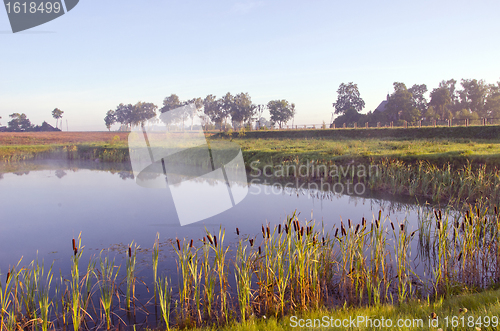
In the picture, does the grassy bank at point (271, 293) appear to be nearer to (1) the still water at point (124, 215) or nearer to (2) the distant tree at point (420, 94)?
(1) the still water at point (124, 215)

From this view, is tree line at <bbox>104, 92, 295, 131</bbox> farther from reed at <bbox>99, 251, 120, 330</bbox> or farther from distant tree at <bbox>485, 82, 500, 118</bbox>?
reed at <bbox>99, 251, 120, 330</bbox>

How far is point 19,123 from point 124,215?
96.4m

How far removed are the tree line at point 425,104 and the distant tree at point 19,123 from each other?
79980 millimetres

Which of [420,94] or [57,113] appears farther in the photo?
[57,113]

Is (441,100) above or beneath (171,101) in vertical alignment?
beneath

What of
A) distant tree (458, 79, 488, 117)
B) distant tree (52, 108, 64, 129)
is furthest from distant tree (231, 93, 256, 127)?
distant tree (52, 108, 64, 129)

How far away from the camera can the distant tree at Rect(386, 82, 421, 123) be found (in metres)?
42.9

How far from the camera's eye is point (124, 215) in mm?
9086

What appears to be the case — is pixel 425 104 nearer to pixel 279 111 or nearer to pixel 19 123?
pixel 279 111

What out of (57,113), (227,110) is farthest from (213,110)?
(57,113)

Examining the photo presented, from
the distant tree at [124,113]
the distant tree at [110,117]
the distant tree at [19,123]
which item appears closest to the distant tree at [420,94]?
the distant tree at [124,113]

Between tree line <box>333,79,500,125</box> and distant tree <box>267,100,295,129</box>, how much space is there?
37.1 feet

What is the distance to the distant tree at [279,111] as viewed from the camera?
66.6 metres

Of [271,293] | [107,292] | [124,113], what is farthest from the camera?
[124,113]
